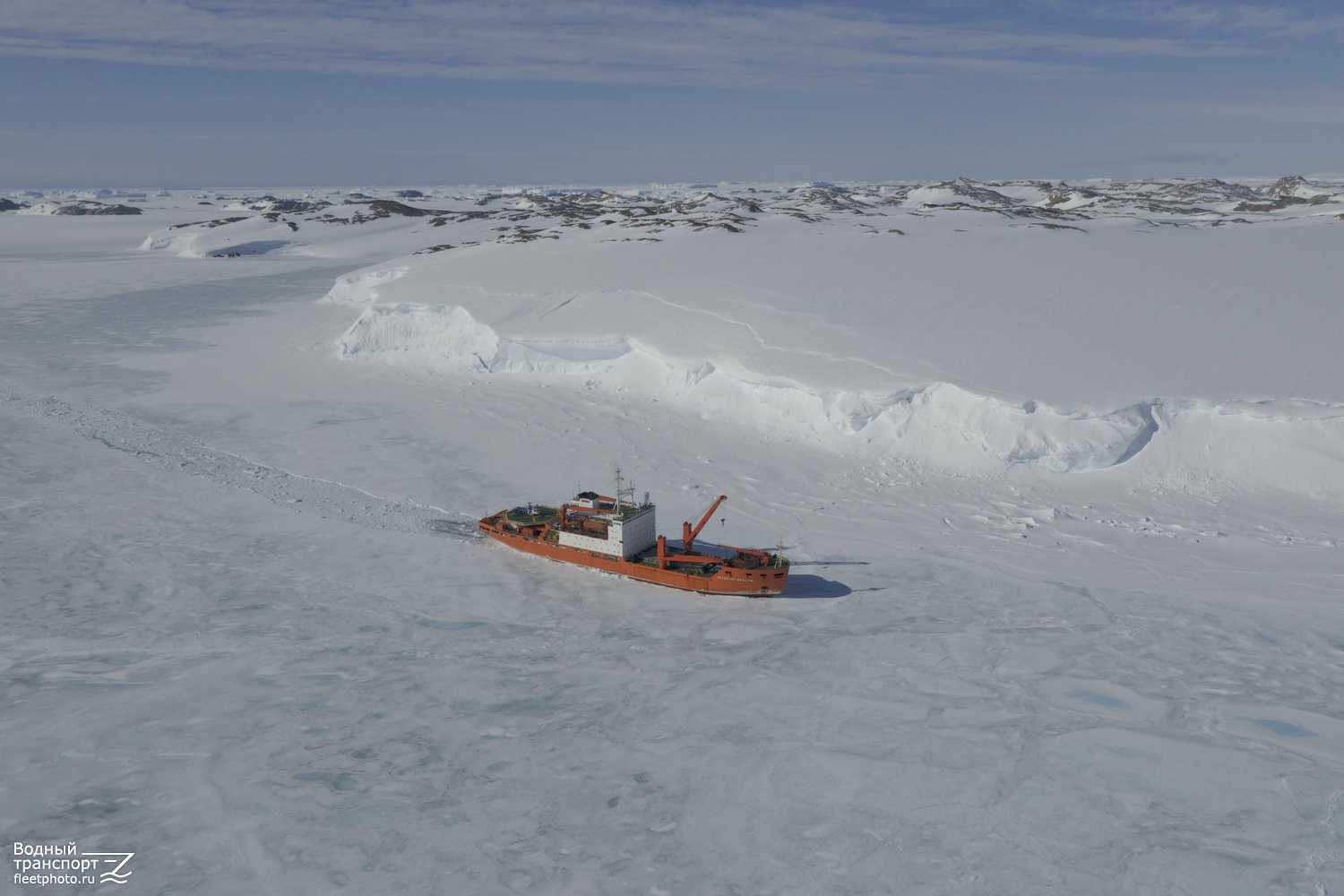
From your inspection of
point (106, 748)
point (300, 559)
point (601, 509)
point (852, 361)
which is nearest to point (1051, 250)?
point (852, 361)

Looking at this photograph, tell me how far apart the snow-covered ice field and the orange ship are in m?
0.44

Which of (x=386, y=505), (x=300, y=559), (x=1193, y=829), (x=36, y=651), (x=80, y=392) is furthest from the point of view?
(x=80, y=392)

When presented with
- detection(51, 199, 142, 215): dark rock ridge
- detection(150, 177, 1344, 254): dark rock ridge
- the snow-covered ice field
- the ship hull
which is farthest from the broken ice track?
detection(51, 199, 142, 215): dark rock ridge

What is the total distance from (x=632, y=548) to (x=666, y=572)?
94cm

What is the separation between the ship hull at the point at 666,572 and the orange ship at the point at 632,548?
0.02 metres

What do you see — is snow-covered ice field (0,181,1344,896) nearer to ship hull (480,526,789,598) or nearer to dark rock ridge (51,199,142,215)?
ship hull (480,526,789,598)

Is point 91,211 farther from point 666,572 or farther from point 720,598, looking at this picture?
point 720,598

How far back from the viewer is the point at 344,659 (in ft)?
40.7

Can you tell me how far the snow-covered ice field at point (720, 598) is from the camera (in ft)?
30.1

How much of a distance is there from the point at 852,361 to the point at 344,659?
50.7 ft

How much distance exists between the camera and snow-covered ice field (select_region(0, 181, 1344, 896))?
917cm

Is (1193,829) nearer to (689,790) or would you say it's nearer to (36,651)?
(689,790)

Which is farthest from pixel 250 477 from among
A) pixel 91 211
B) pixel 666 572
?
pixel 91 211

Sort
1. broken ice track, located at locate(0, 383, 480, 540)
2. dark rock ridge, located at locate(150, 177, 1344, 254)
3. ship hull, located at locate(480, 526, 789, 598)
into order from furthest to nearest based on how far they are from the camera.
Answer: dark rock ridge, located at locate(150, 177, 1344, 254), broken ice track, located at locate(0, 383, 480, 540), ship hull, located at locate(480, 526, 789, 598)
